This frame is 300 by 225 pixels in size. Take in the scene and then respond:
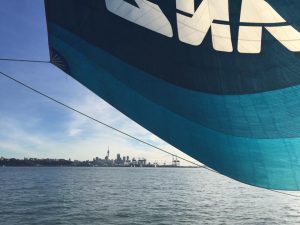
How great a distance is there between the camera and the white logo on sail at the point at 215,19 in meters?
5.74

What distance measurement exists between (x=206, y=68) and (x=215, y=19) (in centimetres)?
82

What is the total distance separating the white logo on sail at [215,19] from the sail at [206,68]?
2 cm

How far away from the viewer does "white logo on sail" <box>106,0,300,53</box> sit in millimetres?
5742

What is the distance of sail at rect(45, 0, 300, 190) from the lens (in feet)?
18.9

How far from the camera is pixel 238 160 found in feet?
20.1

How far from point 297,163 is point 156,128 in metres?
2.46

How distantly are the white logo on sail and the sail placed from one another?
0.02 meters

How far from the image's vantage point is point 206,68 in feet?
19.9

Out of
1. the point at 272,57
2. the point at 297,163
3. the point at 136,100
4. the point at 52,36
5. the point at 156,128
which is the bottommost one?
the point at 297,163

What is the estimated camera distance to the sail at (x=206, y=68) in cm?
575

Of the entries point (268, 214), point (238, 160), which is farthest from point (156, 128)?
point (268, 214)

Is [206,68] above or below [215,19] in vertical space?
below

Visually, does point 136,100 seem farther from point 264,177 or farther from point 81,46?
point 264,177

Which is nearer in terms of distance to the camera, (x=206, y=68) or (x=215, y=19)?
(x=215, y=19)
